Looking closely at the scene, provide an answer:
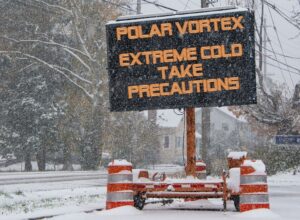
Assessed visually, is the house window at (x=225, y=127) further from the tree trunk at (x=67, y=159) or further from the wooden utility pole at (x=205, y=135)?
the wooden utility pole at (x=205, y=135)

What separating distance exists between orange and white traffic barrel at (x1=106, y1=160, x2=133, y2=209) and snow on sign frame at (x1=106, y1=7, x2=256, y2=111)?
183 centimetres

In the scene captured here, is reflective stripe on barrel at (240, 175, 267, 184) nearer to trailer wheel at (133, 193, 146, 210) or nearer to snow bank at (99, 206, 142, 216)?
snow bank at (99, 206, 142, 216)

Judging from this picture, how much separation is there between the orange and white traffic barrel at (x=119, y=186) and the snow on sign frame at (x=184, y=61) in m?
1.83

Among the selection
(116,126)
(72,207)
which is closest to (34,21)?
(116,126)

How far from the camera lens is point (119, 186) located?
1257 cm

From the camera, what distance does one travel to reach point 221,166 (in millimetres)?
37719

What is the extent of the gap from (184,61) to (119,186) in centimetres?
328

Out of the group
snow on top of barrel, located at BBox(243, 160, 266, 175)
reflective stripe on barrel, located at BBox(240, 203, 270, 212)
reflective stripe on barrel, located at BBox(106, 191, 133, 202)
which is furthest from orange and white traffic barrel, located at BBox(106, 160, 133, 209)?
snow on top of barrel, located at BBox(243, 160, 266, 175)

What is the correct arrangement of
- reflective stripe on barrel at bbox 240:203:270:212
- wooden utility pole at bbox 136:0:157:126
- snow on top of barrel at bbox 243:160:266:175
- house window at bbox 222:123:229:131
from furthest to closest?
house window at bbox 222:123:229:131 < wooden utility pole at bbox 136:0:157:126 < snow on top of barrel at bbox 243:160:266:175 < reflective stripe on barrel at bbox 240:203:270:212

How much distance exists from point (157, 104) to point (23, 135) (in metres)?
36.0

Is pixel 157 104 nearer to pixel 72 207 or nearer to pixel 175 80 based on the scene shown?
pixel 175 80

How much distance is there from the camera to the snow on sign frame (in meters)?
13.7

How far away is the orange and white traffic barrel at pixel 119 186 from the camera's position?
1252 cm

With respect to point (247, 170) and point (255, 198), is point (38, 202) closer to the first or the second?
point (247, 170)
